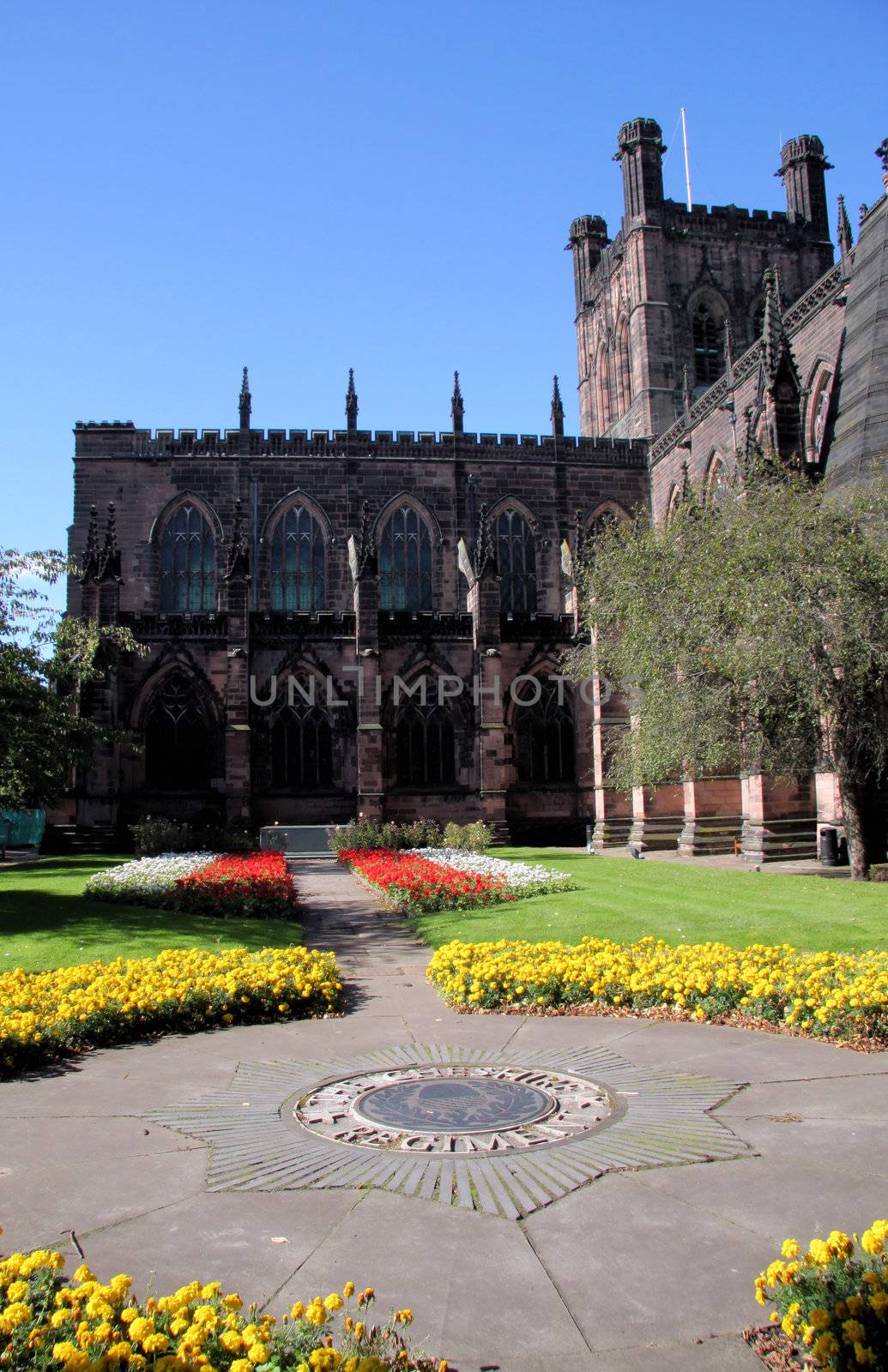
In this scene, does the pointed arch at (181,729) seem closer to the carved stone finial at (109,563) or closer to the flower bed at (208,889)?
the carved stone finial at (109,563)

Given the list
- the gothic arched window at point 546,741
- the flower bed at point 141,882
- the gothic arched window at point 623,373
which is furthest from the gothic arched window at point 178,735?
the gothic arched window at point 623,373

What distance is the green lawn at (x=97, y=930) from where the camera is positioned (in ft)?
37.3

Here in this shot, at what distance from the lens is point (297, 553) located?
40000mm

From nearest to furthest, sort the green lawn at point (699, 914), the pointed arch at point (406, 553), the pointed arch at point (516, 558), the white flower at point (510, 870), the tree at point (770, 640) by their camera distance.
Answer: the green lawn at point (699, 914), the white flower at point (510, 870), the tree at point (770, 640), the pointed arch at point (406, 553), the pointed arch at point (516, 558)

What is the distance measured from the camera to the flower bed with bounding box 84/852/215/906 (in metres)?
16.6

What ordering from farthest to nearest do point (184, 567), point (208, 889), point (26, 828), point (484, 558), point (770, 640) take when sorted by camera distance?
1. point (184, 567)
2. point (26, 828)
3. point (484, 558)
4. point (770, 640)
5. point (208, 889)

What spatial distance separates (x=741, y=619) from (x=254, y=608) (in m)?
23.7

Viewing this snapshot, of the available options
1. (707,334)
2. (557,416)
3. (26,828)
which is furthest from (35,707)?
(707,334)

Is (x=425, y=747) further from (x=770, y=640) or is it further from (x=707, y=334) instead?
(x=707, y=334)

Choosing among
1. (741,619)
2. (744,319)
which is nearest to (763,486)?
(741,619)

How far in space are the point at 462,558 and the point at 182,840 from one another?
16.7m

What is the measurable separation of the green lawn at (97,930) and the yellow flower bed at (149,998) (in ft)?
4.89

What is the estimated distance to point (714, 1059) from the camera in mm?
7133

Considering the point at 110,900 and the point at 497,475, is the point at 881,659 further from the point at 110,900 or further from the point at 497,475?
the point at 497,475
